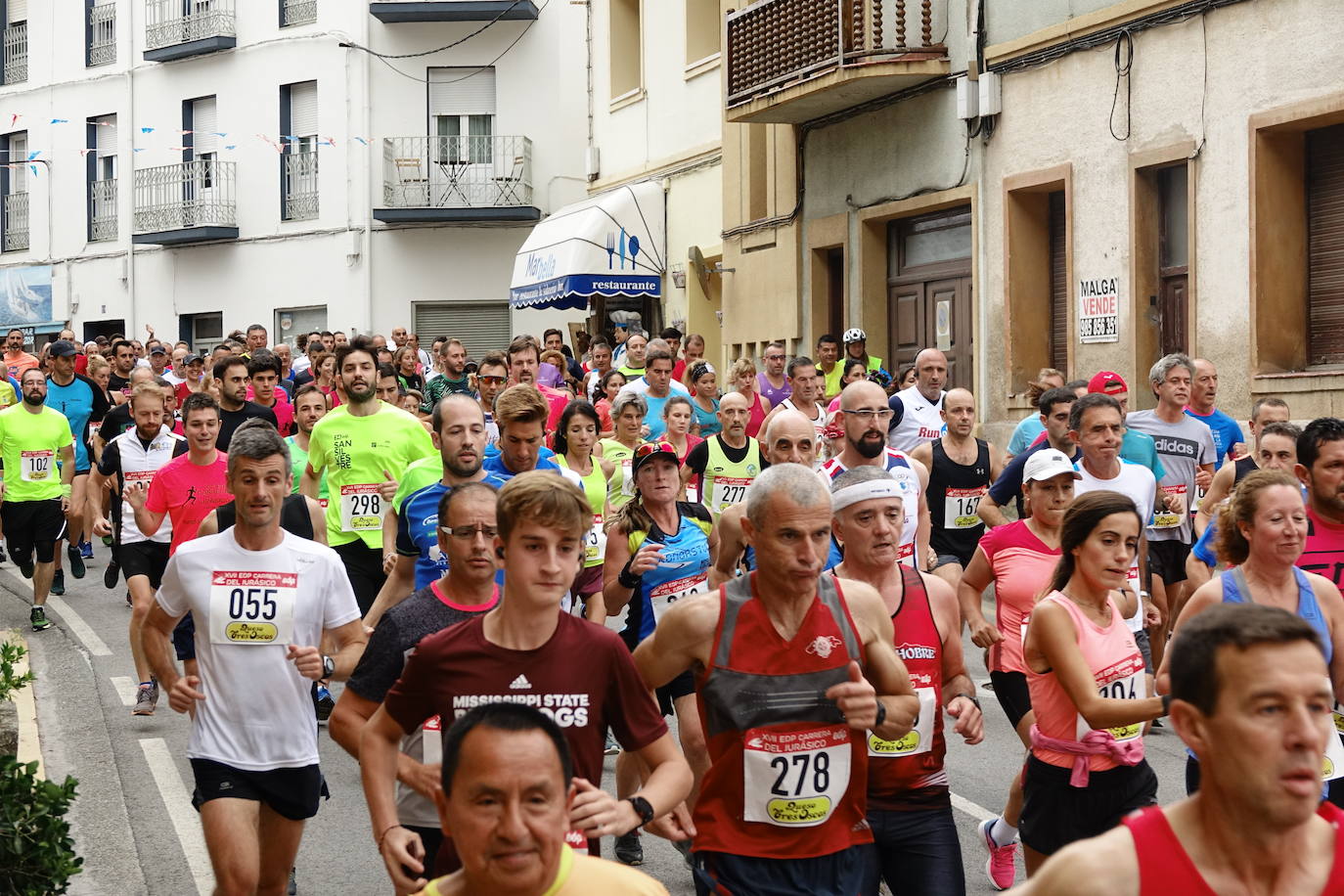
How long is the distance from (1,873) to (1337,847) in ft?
12.3

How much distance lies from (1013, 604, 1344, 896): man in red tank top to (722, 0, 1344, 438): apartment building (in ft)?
36.4

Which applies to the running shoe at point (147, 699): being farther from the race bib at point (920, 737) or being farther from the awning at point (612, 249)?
the awning at point (612, 249)

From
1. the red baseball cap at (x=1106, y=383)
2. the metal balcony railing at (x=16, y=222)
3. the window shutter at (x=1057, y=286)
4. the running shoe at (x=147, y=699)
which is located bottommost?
the running shoe at (x=147, y=699)

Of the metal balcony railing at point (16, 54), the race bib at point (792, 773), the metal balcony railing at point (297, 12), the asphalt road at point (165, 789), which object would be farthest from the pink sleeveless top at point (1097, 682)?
the metal balcony railing at point (16, 54)

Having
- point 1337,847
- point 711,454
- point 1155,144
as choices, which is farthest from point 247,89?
point 1337,847

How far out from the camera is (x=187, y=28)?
3581 cm

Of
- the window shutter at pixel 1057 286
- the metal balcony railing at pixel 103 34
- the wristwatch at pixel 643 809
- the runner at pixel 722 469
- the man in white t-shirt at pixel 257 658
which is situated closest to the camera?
the wristwatch at pixel 643 809

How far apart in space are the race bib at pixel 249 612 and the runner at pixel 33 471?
28.0 ft

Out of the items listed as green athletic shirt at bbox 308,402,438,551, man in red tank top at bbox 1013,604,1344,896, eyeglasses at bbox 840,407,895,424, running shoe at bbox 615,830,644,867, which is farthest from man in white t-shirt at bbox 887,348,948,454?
man in red tank top at bbox 1013,604,1344,896

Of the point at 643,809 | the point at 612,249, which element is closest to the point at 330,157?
the point at 612,249

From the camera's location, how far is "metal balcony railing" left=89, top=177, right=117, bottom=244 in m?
38.0

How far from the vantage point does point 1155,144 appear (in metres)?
15.0

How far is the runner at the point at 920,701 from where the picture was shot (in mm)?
4844

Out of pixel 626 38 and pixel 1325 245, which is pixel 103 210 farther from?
pixel 1325 245
